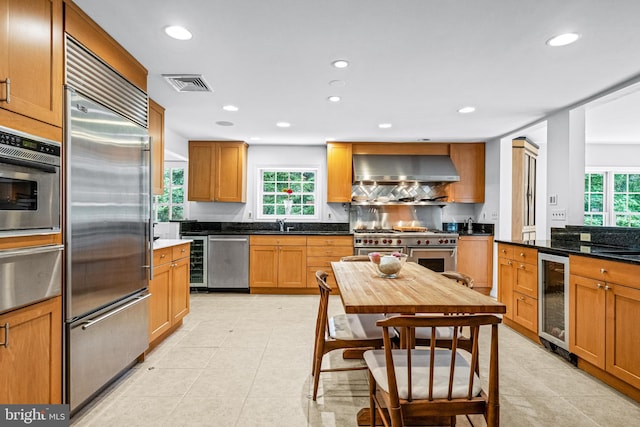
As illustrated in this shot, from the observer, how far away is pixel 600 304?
2.57 metres

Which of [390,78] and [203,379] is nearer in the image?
[203,379]

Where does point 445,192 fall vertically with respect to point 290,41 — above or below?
below

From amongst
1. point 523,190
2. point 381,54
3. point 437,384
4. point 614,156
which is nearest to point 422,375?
point 437,384

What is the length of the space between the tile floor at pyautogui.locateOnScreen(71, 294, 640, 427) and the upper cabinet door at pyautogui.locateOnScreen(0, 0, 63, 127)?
1.75m

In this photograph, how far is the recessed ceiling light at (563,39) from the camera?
7.53 ft

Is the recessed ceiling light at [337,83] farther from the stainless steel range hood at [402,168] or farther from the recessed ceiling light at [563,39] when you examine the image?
the stainless steel range hood at [402,168]

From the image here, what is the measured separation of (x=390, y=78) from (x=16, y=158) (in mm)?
2600

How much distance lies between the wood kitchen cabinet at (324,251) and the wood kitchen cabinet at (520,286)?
2.12m

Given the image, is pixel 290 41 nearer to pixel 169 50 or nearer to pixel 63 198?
pixel 169 50

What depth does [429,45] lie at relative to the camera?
8.05 ft

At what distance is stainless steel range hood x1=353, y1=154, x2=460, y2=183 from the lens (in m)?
5.36

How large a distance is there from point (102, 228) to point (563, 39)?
321 cm

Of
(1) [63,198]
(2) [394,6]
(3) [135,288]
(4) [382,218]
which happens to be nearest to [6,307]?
(1) [63,198]

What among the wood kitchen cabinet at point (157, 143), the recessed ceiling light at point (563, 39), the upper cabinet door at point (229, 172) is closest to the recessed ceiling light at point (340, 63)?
the recessed ceiling light at point (563, 39)
